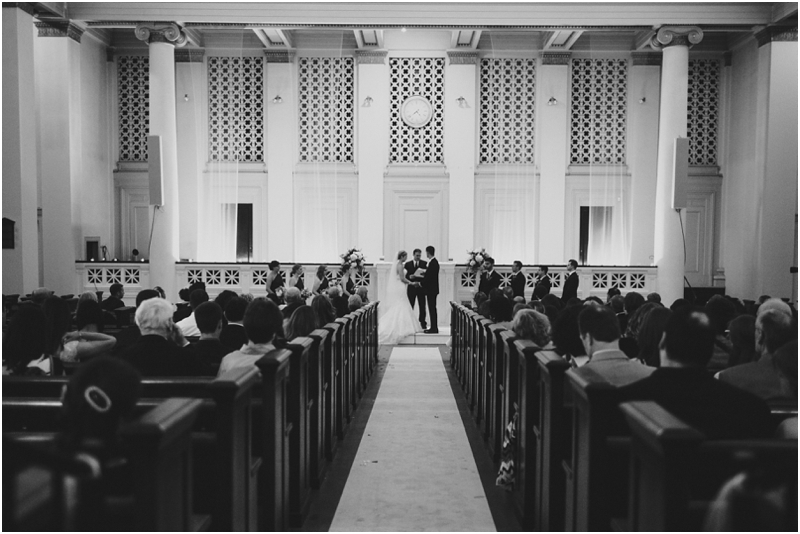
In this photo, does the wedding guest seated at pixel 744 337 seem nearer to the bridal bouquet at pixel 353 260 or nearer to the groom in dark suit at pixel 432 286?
the groom in dark suit at pixel 432 286

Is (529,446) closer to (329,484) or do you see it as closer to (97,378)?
(329,484)

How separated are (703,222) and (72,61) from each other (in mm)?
13617

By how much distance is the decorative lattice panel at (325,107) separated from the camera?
50.9ft

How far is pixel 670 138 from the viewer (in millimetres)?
12711

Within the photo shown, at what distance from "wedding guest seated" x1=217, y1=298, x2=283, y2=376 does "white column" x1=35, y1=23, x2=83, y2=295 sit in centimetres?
987

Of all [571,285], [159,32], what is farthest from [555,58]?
[159,32]

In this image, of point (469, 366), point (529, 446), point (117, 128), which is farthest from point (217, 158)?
point (529, 446)

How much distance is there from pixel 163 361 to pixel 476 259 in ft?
33.8

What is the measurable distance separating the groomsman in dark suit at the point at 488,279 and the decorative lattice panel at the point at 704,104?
5.82m

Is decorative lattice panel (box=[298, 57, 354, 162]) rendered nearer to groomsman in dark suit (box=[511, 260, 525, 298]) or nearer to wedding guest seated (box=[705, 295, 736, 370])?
groomsman in dark suit (box=[511, 260, 525, 298])

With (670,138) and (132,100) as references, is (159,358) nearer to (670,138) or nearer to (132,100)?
(670,138)

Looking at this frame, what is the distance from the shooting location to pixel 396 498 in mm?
4402

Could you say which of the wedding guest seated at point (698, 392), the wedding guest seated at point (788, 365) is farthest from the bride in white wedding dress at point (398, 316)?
the wedding guest seated at point (698, 392)

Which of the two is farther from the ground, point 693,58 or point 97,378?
point 693,58
